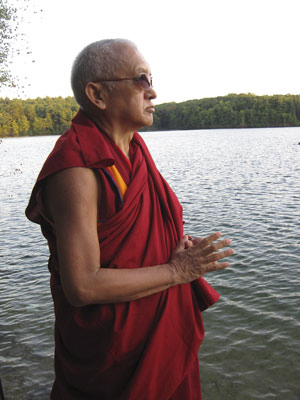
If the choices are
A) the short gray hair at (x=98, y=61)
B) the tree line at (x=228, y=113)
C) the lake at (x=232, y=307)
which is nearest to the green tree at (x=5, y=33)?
the lake at (x=232, y=307)

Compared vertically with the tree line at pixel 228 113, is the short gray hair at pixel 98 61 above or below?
below

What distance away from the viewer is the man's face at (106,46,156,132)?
178cm

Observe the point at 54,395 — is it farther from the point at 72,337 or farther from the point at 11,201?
the point at 11,201

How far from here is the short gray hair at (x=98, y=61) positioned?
5.74 ft

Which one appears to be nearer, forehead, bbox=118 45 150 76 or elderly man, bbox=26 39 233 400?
elderly man, bbox=26 39 233 400

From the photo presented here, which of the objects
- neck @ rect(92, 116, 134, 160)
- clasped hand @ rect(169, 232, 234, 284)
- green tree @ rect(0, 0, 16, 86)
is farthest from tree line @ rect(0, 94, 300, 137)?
clasped hand @ rect(169, 232, 234, 284)

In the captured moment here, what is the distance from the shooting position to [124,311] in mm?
1717

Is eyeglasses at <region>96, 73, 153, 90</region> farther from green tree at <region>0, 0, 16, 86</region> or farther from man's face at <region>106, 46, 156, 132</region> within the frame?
green tree at <region>0, 0, 16, 86</region>

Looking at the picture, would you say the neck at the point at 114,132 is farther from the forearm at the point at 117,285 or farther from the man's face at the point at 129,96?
the forearm at the point at 117,285

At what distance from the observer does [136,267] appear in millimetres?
1736

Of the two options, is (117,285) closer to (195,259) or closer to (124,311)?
(124,311)

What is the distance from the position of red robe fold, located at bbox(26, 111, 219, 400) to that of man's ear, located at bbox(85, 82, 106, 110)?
0.09 m

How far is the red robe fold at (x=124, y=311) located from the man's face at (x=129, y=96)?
4.7 inches

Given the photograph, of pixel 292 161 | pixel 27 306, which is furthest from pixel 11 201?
pixel 292 161
